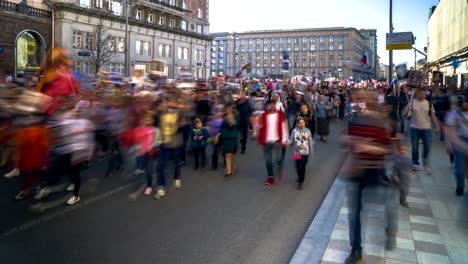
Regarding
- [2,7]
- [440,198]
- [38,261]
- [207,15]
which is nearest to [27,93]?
[38,261]

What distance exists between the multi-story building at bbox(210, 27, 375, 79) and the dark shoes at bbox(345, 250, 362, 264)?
132 meters

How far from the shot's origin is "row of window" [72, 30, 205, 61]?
4412cm

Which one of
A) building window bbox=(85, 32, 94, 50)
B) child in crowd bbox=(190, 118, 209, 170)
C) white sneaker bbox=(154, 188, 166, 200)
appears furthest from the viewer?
building window bbox=(85, 32, 94, 50)

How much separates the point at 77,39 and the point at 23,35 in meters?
6.10

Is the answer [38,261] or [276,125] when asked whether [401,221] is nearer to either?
[276,125]

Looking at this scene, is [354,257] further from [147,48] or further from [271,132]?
[147,48]

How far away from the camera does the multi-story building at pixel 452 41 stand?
31928 mm

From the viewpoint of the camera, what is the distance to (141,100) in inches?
277

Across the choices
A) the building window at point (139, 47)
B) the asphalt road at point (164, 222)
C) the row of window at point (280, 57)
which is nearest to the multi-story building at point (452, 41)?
the asphalt road at point (164, 222)

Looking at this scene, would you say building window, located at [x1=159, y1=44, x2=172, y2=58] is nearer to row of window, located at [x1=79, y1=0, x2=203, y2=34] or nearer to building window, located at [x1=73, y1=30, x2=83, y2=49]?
row of window, located at [x1=79, y1=0, x2=203, y2=34]

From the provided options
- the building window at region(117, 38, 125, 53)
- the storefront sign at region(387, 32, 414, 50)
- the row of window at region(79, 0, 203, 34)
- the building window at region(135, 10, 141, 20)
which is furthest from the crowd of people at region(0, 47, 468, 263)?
the building window at region(135, 10, 141, 20)

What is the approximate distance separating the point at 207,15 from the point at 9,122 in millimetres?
69701

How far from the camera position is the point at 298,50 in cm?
14650

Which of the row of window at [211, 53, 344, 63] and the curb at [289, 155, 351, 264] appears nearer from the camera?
the curb at [289, 155, 351, 264]
